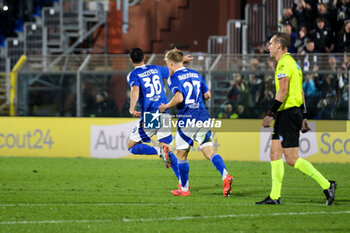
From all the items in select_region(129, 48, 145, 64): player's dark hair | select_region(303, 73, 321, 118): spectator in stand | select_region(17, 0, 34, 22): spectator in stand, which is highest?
select_region(17, 0, 34, 22): spectator in stand

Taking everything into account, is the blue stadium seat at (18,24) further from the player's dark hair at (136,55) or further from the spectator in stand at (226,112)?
the player's dark hair at (136,55)

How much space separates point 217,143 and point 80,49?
10.8m

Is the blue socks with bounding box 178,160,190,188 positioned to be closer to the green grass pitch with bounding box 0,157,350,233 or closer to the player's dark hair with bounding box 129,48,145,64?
the green grass pitch with bounding box 0,157,350,233

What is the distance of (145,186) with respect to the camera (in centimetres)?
1170

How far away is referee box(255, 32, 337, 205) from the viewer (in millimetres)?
8727

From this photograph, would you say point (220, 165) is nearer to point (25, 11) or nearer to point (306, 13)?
point (306, 13)

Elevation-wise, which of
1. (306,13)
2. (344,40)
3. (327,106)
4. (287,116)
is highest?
(306,13)

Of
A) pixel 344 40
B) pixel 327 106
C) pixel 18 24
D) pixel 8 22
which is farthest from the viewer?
pixel 18 24

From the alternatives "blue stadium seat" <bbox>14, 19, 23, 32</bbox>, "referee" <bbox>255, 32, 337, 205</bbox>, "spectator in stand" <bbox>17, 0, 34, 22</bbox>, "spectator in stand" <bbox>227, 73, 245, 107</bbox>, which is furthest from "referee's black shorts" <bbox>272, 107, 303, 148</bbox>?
"blue stadium seat" <bbox>14, 19, 23, 32</bbox>

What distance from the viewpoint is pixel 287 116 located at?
8.82 m

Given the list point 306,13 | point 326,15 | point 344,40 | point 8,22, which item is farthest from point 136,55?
point 8,22

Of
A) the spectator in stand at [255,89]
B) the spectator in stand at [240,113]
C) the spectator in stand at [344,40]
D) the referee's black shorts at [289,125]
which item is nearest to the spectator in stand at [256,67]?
the spectator in stand at [255,89]

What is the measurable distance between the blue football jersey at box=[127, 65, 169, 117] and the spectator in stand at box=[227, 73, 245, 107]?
6062 mm

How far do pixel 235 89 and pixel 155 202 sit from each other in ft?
27.1
